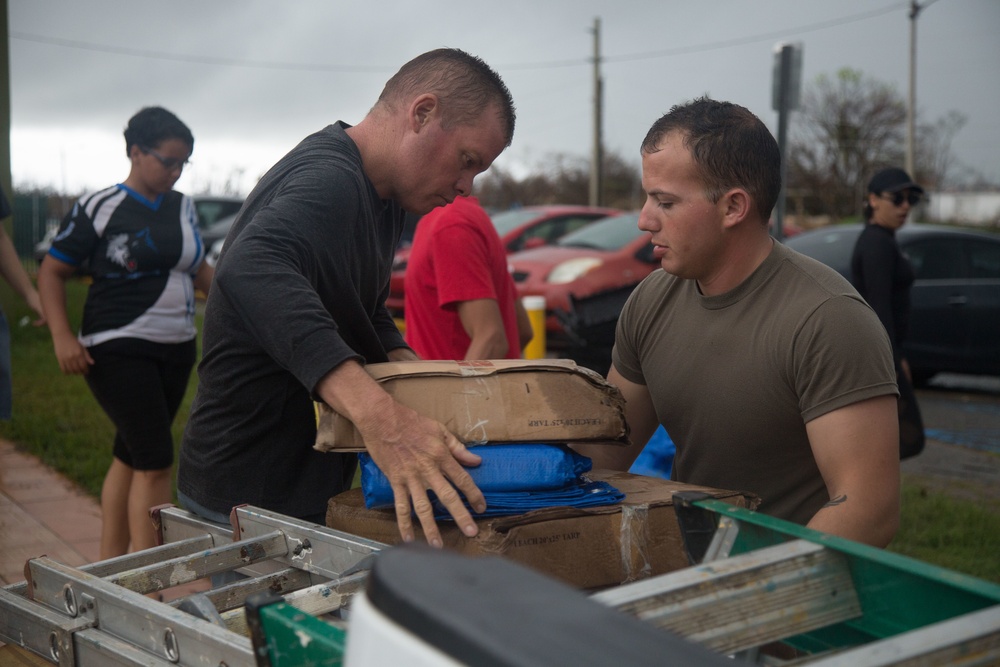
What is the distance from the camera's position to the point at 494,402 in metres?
2.00

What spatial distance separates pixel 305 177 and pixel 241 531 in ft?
2.57

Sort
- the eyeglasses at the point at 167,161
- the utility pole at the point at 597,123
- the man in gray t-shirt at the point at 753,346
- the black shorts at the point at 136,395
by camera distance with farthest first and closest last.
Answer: the utility pole at the point at 597,123, the eyeglasses at the point at 167,161, the black shorts at the point at 136,395, the man in gray t-shirt at the point at 753,346

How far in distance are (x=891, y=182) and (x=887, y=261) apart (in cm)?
57

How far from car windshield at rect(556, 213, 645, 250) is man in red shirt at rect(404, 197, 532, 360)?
254 inches

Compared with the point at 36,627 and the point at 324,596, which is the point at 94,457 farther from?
the point at 324,596

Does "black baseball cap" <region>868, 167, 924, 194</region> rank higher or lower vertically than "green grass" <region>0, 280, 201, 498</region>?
higher

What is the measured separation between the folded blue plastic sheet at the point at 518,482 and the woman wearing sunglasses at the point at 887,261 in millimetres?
3751

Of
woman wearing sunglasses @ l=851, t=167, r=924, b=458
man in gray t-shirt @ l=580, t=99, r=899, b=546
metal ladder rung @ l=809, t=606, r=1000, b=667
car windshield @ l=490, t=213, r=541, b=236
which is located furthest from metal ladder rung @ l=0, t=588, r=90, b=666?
car windshield @ l=490, t=213, r=541, b=236

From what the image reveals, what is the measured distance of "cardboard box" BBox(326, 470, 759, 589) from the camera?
1.79 m

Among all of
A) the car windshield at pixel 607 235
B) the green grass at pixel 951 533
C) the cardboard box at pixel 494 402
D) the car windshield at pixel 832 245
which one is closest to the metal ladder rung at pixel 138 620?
the cardboard box at pixel 494 402

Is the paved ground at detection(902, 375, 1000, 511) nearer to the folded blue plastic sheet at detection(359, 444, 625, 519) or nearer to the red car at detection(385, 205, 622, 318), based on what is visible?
the red car at detection(385, 205, 622, 318)

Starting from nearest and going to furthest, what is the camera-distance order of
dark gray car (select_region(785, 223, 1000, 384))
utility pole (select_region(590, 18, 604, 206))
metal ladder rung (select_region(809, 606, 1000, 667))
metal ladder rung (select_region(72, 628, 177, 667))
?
metal ladder rung (select_region(809, 606, 1000, 667)) < metal ladder rung (select_region(72, 628, 177, 667)) < dark gray car (select_region(785, 223, 1000, 384)) < utility pole (select_region(590, 18, 604, 206))

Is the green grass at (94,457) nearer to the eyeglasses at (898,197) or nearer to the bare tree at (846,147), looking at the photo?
the eyeglasses at (898,197)

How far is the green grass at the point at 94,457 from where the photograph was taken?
5.02 meters
